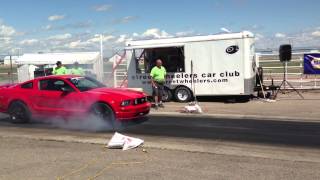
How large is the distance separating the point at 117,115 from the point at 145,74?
700cm

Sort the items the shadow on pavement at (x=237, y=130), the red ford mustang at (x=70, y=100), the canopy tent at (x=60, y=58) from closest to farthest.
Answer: the shadow on pavement at (x=237, y=130) < the red ford mustang at (x=70, y=100) < the canopy tent at (x=60, y=58)

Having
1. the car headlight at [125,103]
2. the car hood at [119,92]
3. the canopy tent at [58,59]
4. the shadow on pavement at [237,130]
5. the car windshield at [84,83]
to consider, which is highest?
the canopy tent at [58,59]

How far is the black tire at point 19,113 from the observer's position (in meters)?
13.7

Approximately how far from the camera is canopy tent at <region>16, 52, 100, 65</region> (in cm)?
2438

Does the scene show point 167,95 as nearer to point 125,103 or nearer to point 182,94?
point 182,94

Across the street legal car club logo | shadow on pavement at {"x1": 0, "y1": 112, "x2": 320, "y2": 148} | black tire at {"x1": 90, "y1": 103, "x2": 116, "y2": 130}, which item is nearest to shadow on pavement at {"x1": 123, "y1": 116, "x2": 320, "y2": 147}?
shadow on pavement at {"x1": 0, "y1": 112, "x2": 320, "y2": 148}

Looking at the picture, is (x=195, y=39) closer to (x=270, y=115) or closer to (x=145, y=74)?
(x=145, y=74)

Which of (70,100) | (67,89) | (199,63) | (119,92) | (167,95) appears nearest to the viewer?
(119,92)

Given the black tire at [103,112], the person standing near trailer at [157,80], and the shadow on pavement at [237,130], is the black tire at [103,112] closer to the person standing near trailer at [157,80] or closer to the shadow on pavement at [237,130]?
the shadow on pavement at [237,130]

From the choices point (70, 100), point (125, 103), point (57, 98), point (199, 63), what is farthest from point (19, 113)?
point (199, 63)

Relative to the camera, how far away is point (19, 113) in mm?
13781

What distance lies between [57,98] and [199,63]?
257 inches

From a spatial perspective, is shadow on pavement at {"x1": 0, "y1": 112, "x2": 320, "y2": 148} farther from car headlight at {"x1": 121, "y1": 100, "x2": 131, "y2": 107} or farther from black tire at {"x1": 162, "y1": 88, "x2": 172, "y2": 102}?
black tire at {"x1": 162, "y1": 88, "x2": 172, "y2": 102}

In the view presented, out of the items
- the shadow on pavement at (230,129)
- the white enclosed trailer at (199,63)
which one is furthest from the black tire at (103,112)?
the white enclosed trailer at (199,63)
